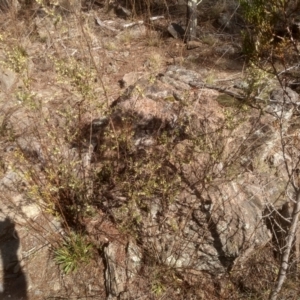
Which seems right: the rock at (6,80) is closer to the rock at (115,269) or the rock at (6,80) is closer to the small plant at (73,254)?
the small plant at (73,254)

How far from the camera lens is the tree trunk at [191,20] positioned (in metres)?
5.01

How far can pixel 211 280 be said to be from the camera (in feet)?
8.26

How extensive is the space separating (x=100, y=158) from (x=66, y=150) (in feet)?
1.25

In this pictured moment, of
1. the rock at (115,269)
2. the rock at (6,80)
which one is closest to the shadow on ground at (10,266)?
the rock at (115,269)

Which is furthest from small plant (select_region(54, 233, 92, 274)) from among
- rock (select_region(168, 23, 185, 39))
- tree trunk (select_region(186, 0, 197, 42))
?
rock (select_region(168, 23, 185, 39))

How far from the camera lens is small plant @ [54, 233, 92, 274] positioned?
2662 mm

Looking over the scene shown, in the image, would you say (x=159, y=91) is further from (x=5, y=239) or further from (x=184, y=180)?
(x=5, y=239)

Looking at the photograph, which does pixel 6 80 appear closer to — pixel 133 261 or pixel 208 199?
pixel 133 261

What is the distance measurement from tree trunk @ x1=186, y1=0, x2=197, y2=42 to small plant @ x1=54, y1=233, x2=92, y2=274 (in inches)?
156

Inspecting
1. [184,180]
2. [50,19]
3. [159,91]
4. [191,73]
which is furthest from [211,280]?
[50,19]

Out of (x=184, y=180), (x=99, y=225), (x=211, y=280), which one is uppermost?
(x=184, y=180)

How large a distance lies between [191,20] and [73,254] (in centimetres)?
416

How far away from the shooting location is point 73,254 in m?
2.67

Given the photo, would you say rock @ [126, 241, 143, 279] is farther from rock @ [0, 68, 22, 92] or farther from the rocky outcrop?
rock @ [0, 68, 22, 92]
